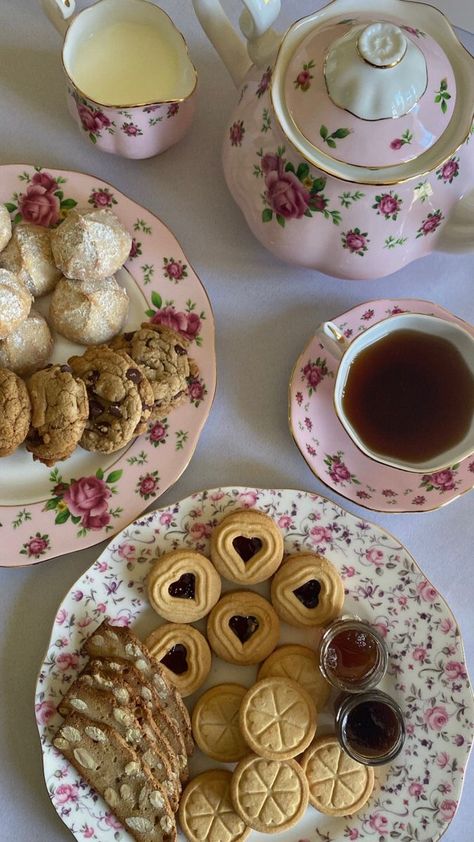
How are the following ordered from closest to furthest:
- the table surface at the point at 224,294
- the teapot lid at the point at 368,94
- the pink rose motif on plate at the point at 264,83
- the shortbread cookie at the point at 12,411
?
the teapot lid at the point at 368,94 → the pink rose motif on plate at the point at 264,83 → the shortbread cookie at the point at 12,411 → the table surface at the point at 224,294

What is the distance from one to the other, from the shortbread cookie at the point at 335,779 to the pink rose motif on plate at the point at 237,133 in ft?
3.00

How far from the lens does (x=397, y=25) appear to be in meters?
0.96

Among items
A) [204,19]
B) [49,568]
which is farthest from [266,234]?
[49,568]

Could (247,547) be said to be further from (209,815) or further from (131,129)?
(131,129)

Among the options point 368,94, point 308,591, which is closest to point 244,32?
point 368,94

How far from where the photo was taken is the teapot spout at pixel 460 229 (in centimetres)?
104

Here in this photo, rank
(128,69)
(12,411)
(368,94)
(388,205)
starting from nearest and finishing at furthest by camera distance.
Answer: (368,94)
(388,205)
(12,411)
(128,69)

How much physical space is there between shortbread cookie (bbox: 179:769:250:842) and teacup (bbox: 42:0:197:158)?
100cm

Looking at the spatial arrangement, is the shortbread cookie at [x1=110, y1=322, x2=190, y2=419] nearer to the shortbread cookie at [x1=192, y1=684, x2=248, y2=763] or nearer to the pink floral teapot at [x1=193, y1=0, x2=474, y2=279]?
the pink floral teapot at [x1=193, y1=0, x2=474, y2=279]

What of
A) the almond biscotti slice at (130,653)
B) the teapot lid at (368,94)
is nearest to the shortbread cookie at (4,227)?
the teapot lid at (368,94)

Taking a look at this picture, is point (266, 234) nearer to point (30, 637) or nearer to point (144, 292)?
point (144, 292)

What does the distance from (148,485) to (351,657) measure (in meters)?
0.41

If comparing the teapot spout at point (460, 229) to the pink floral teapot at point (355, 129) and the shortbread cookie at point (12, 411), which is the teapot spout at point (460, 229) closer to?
the pink floral teapot at point (355, 129)

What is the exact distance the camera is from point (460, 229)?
1062mm
